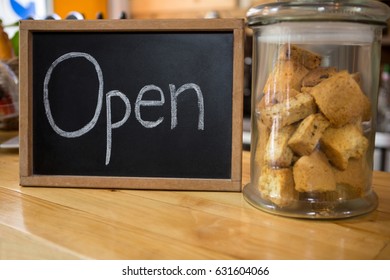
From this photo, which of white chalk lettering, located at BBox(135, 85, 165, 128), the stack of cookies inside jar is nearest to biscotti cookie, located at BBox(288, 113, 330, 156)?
the stack of cookies inside jar

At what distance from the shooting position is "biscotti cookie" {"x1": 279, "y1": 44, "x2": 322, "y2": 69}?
62 cm

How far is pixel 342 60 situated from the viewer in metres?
0.65

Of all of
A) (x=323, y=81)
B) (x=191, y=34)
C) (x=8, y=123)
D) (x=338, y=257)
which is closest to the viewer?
(x=338, y=257)

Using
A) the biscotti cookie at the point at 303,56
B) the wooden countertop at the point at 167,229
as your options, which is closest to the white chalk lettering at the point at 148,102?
the wooden countertop at the point at 167,229

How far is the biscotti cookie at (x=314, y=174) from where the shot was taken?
1.89 feet

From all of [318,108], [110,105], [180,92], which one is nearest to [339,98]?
[318,108]

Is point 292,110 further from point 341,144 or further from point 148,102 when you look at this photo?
point 148,102

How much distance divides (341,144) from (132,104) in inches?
13.2

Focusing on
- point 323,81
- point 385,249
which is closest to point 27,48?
point 323,81

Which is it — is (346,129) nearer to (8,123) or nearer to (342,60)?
(342,60)

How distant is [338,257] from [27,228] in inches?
15.2

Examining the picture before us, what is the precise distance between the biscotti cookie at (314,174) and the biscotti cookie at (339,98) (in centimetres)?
6

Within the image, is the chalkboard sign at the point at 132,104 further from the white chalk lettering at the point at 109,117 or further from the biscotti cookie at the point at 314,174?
the biscotti cookie at the point at 314,174

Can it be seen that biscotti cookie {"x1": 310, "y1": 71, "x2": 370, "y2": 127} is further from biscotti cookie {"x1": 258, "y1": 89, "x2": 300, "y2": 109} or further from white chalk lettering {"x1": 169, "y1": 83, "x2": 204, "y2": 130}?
white chalk lettering {"x1": 169, "y1": 83, "x2": 204, "y2": 130}
